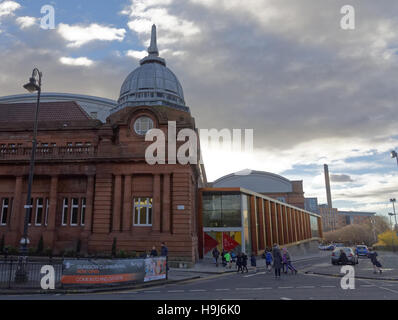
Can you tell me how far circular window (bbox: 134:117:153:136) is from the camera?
28.3 m

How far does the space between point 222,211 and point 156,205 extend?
11.2 metres

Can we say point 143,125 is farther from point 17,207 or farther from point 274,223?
point 274,223

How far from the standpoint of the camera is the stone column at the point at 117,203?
26.0 meters

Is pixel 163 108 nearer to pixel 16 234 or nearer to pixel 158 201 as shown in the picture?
pixel 158 201

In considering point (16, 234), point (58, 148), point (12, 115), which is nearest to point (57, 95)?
point (12, 115)

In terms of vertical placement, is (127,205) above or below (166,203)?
below

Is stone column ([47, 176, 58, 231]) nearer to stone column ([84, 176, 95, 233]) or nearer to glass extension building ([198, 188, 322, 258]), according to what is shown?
stone column ([84, 176, 95, 233])

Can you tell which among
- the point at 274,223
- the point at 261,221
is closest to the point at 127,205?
the point at 261,221

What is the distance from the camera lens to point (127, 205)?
1038 inches

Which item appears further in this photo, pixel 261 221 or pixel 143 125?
pixel 261 221

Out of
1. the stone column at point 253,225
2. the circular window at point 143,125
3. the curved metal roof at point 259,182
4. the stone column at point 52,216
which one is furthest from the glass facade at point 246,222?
the curved metal roof at point 259,182

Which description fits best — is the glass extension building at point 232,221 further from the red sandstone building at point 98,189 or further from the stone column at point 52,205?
the stone column at point 52,205

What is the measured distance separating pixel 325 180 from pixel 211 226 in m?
147

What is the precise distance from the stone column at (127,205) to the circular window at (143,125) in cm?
461
